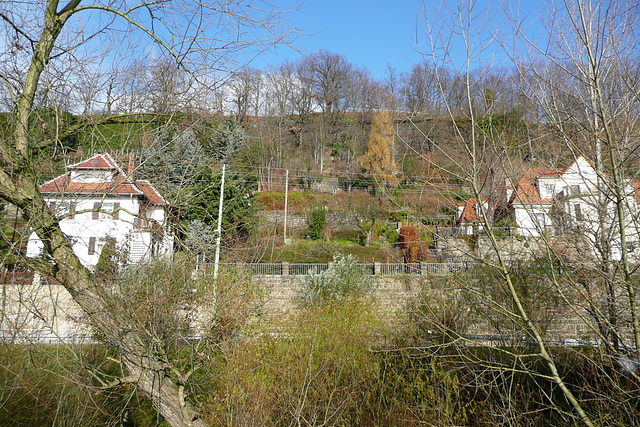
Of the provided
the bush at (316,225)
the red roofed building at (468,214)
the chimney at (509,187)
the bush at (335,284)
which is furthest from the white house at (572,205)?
the bush at (316,225)

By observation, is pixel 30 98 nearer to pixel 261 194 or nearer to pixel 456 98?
pixel 456 98

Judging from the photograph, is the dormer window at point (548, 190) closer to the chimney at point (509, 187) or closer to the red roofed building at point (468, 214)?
the chimney at point (509, 187)

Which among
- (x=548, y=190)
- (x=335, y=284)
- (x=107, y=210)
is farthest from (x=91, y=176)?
(x=335, y=284)

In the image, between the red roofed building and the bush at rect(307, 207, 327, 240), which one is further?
the bush at rect(307, 207, 327, 240)

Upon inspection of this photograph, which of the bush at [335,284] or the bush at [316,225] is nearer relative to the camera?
the bush at [335,284]

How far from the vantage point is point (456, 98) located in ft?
9.73

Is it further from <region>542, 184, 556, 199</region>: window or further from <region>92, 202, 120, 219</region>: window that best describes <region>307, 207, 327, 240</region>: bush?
<region>542, 184, 556, 199</region>: window

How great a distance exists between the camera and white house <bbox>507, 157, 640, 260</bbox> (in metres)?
3.00

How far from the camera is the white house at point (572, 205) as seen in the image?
3004 mm

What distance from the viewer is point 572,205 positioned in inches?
136

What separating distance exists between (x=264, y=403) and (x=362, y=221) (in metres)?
16.8

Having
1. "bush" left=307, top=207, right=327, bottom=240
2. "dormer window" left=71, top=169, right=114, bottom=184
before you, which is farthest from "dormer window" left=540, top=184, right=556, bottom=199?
"bush" left=307, top=207, right=327, bottom=240

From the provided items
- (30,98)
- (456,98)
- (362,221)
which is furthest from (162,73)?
(362,221)

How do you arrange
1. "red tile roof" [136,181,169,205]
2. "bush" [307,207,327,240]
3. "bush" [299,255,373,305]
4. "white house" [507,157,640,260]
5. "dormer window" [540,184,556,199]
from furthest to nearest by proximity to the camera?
"bush" [307,207,327,240] → "bush" [299,255,373,305] → "red tile roof" [136,181,169,205] → "dormer window" [540,184,556,199] → "white house" [507,157,640,260]
